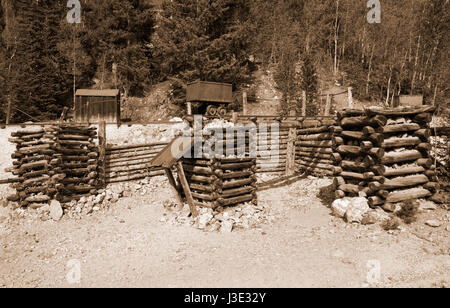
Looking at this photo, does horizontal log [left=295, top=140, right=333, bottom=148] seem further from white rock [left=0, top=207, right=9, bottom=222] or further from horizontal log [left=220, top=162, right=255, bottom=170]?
white rock [left=0, top=207, right=9, bottom=222]

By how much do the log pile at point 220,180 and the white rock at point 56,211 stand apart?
4619 millimetres

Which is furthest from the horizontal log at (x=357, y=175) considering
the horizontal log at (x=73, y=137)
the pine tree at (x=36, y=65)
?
the pine tree at (x=36, y=65)

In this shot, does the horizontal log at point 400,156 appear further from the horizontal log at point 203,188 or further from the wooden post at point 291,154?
the wooden post at point 291,154

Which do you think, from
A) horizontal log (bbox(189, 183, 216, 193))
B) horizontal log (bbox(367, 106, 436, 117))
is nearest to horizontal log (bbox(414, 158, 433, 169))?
horizontal log (bbox(367, 106, 436, 117))

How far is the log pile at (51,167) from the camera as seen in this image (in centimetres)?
1052

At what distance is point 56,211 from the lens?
32.9 ft

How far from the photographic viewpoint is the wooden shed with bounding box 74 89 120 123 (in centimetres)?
2408

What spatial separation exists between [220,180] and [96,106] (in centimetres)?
1926

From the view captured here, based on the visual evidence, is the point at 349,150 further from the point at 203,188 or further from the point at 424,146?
the point at 203,188

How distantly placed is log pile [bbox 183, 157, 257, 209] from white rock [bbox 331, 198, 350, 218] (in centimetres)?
262

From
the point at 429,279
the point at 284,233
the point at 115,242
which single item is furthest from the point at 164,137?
the point at 429,279

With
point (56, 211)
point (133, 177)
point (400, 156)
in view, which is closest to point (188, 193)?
point (56, 211)

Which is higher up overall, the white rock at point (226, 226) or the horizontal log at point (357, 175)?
the horizontal log at point (357, 175)
